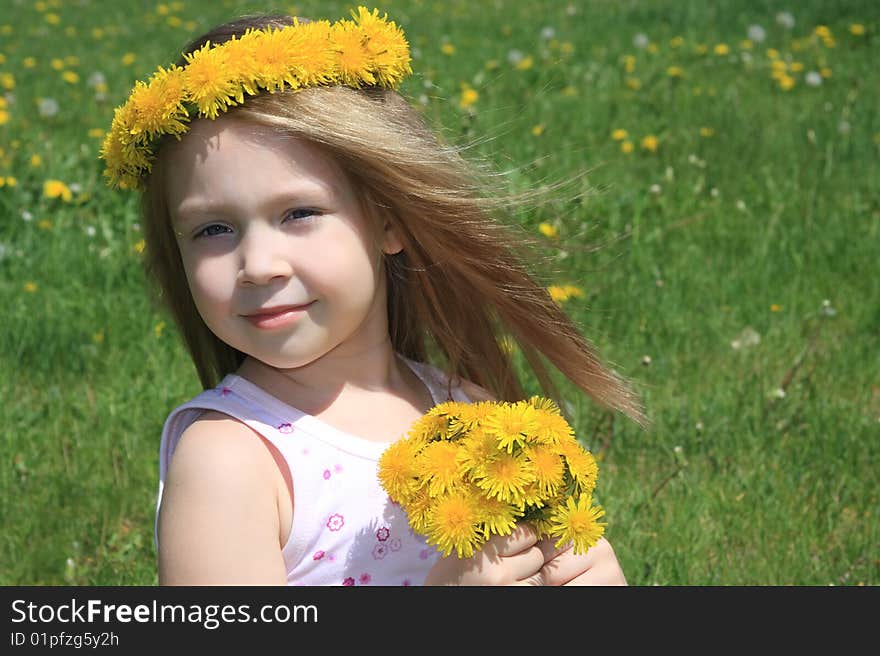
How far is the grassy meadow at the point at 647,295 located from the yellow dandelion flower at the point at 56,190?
0.01 m

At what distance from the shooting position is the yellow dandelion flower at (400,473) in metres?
2.28

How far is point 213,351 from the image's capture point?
2814mm

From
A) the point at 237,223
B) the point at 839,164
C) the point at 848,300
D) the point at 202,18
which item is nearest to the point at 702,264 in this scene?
the point at 848,300

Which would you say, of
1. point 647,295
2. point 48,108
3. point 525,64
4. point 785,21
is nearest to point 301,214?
point 647,295

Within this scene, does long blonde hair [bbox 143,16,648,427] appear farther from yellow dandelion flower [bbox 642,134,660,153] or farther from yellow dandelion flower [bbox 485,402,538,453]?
yellow dandelion flower [bbox 642,134,660,153]

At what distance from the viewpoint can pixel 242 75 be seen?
92.9 inches

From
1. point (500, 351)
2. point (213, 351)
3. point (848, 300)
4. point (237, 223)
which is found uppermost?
point (237, 223)

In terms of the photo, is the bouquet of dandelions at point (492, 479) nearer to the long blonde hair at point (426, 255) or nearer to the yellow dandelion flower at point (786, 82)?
the long blonde hair at point (426, 255)

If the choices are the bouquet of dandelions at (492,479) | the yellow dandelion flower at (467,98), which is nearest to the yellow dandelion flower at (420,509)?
the bouquet of dandelions at (492,479)

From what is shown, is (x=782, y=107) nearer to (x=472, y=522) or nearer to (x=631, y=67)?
(x=631, y=67)

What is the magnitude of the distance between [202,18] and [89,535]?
7705 mm

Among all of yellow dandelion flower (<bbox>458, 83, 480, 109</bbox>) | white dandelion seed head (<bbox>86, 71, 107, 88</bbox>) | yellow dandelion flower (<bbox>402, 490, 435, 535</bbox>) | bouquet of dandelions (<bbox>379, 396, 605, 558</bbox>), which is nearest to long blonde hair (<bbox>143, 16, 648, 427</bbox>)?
bouquet of dandelions (<bbox>379, 396, 605, 558</bbox>)

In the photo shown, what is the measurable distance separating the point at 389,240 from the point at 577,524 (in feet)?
2.26

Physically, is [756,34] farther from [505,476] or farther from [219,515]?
[219,515]
